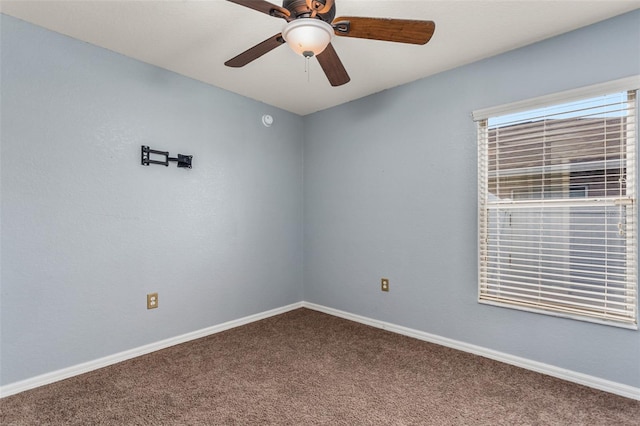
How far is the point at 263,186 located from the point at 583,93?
2.71 m

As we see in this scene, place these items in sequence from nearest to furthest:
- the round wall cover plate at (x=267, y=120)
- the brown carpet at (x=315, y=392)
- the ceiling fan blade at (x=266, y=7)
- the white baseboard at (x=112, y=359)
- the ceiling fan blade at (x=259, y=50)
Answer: the ceiling fan blade at (x=266, y=7), the ceiling fan blade at (x=259, y=50), the brown carpet at (x=315, y=392), the white baseboard at (x=112, y=359), the round wall cover plate at (x=267, y=120)

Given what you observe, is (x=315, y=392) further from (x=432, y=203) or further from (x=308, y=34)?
(x=308, y=34)

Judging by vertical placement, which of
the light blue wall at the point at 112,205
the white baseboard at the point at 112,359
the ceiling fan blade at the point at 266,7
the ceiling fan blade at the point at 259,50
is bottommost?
the white baseboard at the point at 112,359

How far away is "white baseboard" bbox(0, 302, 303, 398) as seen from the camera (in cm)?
199

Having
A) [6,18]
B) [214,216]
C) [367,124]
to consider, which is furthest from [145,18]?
[367,124]

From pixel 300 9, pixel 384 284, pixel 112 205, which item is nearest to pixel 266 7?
pixel 300 9

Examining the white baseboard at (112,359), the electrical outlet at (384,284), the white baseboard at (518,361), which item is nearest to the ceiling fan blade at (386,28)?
the electrical outlet at (384,284)

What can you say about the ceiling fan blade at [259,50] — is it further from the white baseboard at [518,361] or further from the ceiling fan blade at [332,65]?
the white baseboard at [518,361]

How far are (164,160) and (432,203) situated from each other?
2.26 meters

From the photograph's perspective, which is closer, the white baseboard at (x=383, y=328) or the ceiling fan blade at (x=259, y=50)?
the ceiling fan blade at (x=259, y=50)

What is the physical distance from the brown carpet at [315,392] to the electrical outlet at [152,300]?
0.38 metres

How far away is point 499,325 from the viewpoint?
241cm

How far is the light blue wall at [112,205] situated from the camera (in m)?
2.02

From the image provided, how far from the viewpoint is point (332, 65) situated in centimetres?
183
